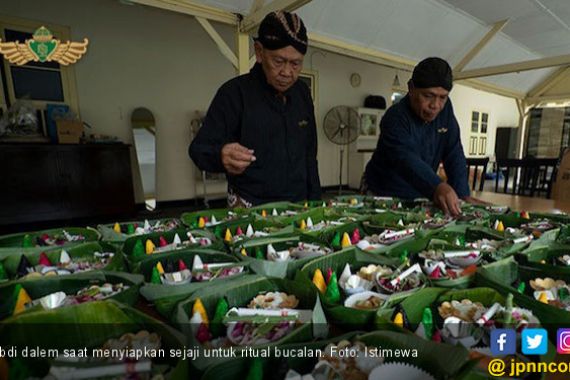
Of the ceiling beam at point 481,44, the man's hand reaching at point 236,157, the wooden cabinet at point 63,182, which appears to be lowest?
the wooden cabinet at point 63,182

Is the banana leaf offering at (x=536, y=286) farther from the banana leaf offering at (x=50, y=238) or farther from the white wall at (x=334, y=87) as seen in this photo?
the white wall at (x=334, y=87)

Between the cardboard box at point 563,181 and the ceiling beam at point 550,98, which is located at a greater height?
the ceiling beam at point 550,98

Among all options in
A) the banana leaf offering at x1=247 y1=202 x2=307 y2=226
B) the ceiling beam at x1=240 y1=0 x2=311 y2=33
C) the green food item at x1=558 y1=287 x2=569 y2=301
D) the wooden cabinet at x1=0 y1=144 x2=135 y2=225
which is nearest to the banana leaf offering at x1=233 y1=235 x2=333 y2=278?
the banana leaf offering at x1=247 y1=202 x2=307 y2=226

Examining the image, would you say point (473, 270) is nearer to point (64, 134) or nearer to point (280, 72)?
point (280, 72)

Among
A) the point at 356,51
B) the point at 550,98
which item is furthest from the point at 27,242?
the point at 550,98

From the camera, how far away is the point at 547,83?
846 centimetres

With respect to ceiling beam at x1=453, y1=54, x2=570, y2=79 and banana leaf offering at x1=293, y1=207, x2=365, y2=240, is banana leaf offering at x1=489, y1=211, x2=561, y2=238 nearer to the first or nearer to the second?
banana leaf offering at x1=293, y1=207, x2=365, y2=240

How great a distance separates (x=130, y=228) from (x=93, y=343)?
0.58 metres

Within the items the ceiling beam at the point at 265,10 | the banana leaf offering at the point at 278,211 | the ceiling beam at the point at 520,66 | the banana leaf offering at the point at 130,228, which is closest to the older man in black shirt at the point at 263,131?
the banana leaf offering at the point at 278,211

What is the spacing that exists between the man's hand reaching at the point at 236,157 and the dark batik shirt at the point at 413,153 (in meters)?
0.73

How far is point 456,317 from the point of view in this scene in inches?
20.3

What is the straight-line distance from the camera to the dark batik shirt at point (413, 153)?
1387 mm

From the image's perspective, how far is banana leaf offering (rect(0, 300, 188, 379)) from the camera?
1.27ft

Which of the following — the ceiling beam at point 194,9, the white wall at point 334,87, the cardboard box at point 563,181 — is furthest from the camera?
the white wall at point 334,87
